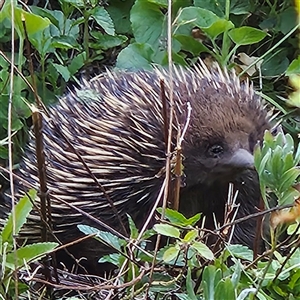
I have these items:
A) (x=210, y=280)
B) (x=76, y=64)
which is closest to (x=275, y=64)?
(x=76, y=64)

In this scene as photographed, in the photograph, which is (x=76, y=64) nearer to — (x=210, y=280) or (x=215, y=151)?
(x=215, y=151)

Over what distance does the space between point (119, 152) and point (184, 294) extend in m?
0.91

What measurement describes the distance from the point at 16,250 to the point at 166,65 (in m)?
1.54

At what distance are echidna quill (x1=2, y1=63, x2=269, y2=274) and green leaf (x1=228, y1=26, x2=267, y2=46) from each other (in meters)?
0.30

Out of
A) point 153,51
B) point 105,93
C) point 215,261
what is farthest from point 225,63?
point 215,261

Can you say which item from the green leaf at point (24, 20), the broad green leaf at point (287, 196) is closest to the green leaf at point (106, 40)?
the green leaf at point (24, 20)

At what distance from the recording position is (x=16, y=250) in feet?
4.54

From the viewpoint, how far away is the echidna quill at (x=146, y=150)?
220 centimetres

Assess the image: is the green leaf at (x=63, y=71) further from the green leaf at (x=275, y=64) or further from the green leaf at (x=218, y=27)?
the green leaf at (x=275, y=64)

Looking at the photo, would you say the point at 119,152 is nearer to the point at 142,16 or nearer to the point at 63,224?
the point at 63,224

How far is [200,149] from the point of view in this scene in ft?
7.23

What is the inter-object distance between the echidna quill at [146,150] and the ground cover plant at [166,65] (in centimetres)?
10

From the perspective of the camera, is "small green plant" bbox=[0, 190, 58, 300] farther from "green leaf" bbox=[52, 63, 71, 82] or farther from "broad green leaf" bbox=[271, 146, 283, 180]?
"green leaf" bbox=[52, 63, 71, 82]

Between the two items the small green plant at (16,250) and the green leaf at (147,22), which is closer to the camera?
the small green plant at (16,250)
